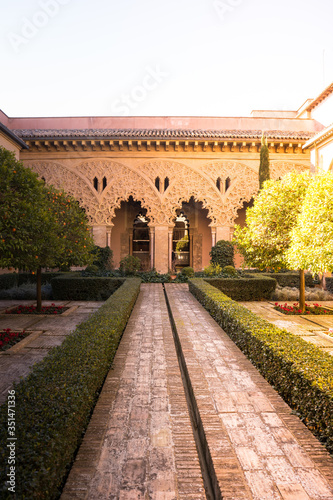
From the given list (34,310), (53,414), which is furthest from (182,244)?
(53,414)

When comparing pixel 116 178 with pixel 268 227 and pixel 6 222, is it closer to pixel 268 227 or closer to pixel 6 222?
pixel 268 227

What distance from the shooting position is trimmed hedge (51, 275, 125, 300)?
389 inches

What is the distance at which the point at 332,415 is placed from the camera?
2.46 metres

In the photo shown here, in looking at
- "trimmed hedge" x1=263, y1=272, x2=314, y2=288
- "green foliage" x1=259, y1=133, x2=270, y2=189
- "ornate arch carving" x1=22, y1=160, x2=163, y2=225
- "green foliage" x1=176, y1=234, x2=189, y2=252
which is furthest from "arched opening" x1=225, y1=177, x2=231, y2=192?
"trimmed hedge" x1=263, y1=272, x2=314, y2=288

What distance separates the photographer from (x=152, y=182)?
50.0ft

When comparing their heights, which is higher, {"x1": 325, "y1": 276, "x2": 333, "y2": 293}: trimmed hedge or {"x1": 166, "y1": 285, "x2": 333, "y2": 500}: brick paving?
{"x1": 325, "y1": 276, "x2": 333, "y2": 293}: trimmed hedge

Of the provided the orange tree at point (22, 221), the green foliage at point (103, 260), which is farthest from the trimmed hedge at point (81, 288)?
the green foliage at point (103, 260)

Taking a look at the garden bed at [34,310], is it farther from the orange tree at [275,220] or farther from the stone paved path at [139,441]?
the orange tree at [275,220]

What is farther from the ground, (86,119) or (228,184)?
(86,119)

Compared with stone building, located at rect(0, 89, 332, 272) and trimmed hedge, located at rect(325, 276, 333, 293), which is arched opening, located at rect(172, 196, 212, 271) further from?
trimmed hedge, located at rect(325, 276, 333, 293)

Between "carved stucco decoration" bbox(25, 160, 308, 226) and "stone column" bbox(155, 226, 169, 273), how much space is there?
406mm

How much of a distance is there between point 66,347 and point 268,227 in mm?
6091
